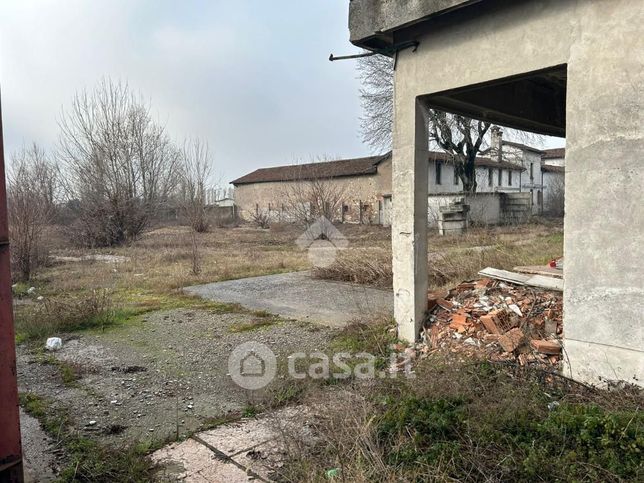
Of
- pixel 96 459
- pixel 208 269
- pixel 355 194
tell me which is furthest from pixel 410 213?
pixel 355 194

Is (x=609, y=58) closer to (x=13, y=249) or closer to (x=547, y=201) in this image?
(x=13, y=249)

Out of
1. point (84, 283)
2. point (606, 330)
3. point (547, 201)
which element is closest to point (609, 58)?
point (606, 330)

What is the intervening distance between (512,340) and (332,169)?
101 feet

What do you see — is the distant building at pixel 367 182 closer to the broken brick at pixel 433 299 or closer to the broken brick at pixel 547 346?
the broken brick at pixel 433 299

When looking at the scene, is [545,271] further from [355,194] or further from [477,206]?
[355,194]

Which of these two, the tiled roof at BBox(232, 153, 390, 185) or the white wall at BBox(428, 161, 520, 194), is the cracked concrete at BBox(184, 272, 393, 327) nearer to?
the tiled roof at BBox(232, 153, 390, 185)

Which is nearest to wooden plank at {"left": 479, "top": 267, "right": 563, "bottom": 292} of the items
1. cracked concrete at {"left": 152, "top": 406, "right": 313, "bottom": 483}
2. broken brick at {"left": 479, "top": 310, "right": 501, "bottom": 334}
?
broken brick at {"left": 479, "top": 310, "right": 501, "bottom": 334}

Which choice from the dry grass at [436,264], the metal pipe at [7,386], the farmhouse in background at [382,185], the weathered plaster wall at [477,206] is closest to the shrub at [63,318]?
the metal pipe at [7,386]

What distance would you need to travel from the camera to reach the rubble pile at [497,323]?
157 inches

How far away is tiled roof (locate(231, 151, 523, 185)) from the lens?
29847mm

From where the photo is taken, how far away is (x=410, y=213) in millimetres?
4633

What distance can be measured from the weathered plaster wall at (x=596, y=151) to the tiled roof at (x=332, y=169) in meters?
22.9

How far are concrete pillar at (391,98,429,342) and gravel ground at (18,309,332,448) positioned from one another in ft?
3.82

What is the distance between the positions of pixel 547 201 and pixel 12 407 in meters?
41.1
